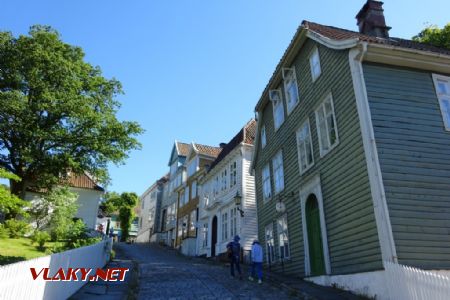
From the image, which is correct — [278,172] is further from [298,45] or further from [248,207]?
[248,207]

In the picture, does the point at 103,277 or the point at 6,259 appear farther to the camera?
the point at 6,259

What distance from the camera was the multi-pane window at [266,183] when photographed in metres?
17.9

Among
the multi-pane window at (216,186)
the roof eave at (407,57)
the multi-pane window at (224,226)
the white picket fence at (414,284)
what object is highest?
the multi-pane window at (216,186)

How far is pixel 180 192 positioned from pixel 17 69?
64.7 feet

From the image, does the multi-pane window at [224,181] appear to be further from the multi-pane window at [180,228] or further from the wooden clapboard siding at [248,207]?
the multi-pane window at [180,228]

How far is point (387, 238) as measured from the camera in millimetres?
9055

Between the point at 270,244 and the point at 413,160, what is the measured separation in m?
8.50

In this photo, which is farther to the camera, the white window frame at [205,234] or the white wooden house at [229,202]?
the white window frame at [205,234]

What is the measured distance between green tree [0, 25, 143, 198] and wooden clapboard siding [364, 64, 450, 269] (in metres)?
24.0

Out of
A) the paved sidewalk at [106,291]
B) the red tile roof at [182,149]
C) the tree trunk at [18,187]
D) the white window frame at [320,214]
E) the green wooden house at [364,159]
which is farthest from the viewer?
the red tile roof at [182,149]

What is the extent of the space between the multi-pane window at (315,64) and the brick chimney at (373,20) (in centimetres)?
337

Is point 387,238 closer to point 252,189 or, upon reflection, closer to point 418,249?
point 418,249

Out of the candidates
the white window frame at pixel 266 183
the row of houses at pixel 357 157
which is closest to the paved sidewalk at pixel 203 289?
the row of houses at pixel 357 157

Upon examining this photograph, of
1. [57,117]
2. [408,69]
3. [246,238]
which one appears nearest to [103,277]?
[246,238]
